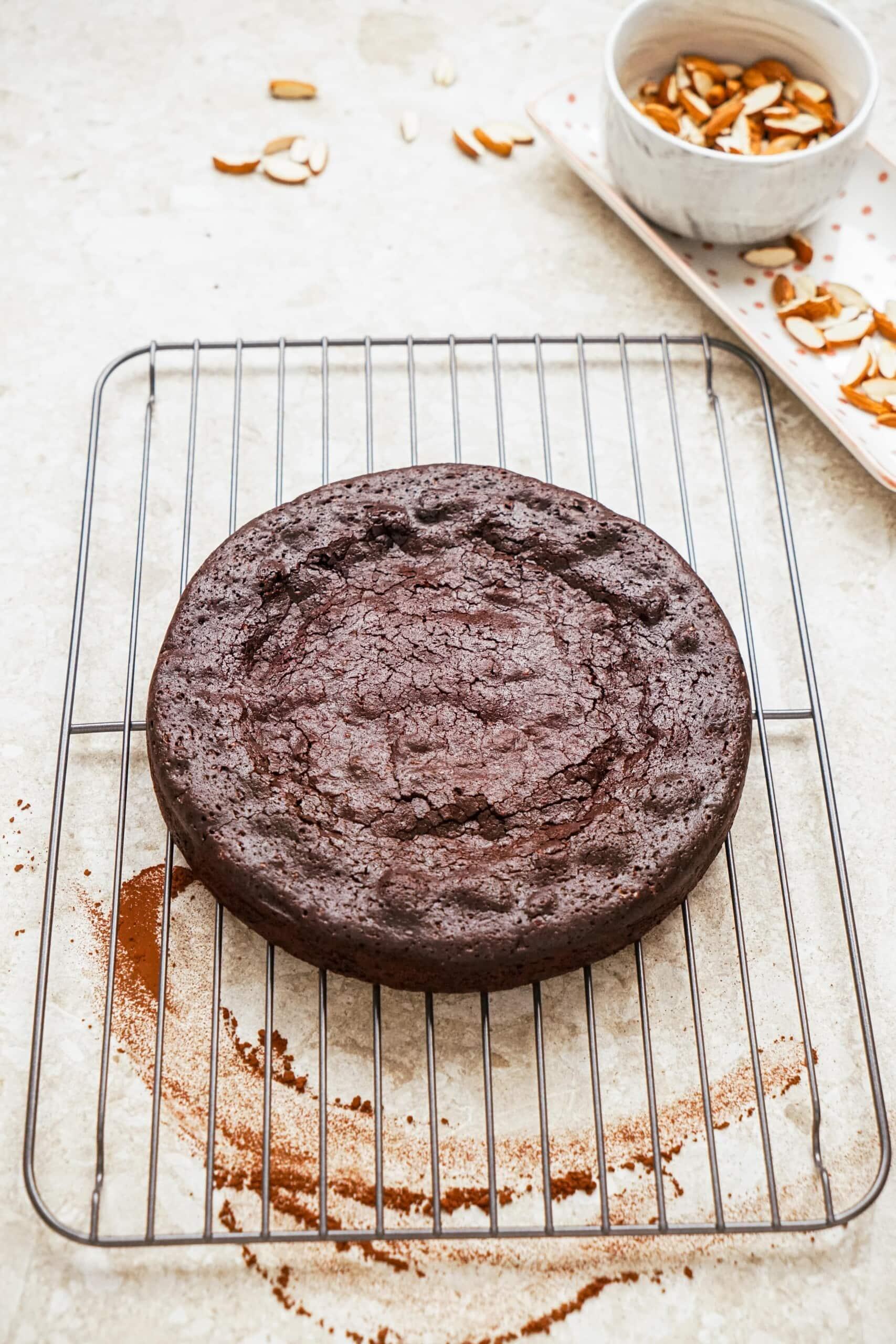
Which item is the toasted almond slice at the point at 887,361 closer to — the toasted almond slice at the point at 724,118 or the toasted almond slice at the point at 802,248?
the toasted almond slice at the point at 802,248

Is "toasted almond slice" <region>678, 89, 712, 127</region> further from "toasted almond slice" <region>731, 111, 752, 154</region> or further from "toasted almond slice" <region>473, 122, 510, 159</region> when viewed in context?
"toasted almond slice" <region>473, 122, 510, 159</region>

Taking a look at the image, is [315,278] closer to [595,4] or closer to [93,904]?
[595,4]

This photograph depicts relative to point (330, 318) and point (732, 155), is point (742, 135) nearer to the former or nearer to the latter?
point (732, 155)

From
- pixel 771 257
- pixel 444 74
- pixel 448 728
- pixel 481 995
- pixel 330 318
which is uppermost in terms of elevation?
pixel 444 74

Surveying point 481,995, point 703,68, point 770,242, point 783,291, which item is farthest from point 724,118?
point 481,995

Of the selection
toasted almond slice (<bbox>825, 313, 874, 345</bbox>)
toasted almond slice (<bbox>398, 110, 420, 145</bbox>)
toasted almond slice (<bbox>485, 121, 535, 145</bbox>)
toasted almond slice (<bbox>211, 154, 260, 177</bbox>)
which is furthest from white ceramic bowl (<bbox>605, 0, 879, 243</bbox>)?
toasted almond slice (<bbox>211, 154, 260, 177</bbox>)

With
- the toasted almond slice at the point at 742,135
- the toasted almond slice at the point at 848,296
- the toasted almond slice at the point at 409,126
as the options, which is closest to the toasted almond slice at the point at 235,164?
the toasted almond slice at the point at 409,126

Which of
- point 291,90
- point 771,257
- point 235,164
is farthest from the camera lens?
→ point 291,90
